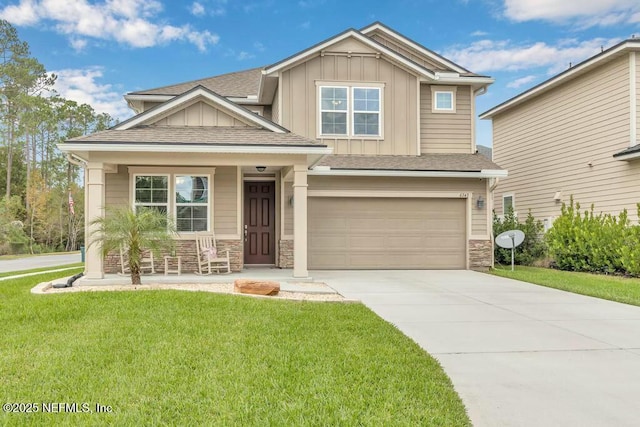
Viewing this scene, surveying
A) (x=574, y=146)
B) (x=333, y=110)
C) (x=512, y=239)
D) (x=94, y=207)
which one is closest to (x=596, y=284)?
(x=512, y=239)

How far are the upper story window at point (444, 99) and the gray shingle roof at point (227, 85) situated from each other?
5.28 meters

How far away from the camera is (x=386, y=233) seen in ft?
42.2

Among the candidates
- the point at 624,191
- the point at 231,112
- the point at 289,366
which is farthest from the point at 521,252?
the point at 289,366

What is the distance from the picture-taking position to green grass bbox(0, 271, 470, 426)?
3.18 meters

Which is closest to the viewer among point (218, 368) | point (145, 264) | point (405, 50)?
point (218, 368)

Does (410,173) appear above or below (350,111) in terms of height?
below

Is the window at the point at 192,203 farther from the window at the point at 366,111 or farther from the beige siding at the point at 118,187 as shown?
the window at the point at 366,111

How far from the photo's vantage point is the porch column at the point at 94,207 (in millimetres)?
9227

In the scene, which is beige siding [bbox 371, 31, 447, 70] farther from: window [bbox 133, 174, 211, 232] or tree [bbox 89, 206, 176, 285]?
tree [bbox 89, 206, 176, 285]

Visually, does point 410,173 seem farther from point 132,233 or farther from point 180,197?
point 132,233

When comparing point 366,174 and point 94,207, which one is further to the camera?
point 366,174

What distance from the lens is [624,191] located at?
12.4 meters

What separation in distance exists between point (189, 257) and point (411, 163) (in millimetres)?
6099

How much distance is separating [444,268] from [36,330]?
10.1 metres
